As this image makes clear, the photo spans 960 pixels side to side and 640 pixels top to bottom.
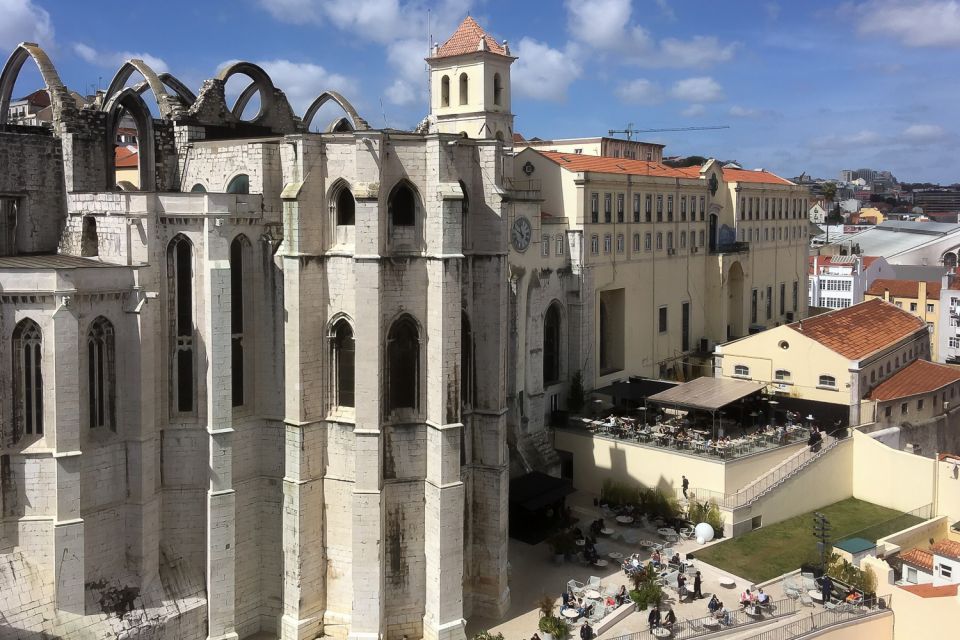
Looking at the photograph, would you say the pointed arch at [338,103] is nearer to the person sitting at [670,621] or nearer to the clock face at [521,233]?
the clock face at [521,233]

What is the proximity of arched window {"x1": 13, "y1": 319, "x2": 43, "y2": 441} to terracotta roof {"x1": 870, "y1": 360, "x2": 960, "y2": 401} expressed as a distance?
36.6 meters

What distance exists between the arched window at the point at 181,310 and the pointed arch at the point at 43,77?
6884mm

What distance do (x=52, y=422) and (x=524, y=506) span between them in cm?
1666

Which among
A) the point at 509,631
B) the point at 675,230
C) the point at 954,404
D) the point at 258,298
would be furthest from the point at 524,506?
the point at 954,404

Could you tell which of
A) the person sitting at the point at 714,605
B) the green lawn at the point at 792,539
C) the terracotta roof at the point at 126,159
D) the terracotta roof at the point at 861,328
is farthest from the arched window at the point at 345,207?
the terracotta roof at the point at 126,159

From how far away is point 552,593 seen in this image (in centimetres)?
2936

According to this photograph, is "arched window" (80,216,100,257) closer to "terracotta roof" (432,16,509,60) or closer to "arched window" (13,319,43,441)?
"arched window" (13,319,43,441)

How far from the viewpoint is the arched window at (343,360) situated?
1011 inches

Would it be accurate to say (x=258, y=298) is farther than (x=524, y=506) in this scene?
No

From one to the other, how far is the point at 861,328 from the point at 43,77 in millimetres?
41129

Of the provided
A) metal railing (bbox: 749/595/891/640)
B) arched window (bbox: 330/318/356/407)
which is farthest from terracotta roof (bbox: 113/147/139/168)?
metal railing (bbox: 749/595/891/640)

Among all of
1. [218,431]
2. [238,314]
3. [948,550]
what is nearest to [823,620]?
[948,550]

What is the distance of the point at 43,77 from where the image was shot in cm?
2934

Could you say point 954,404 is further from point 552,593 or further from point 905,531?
point 552,593
